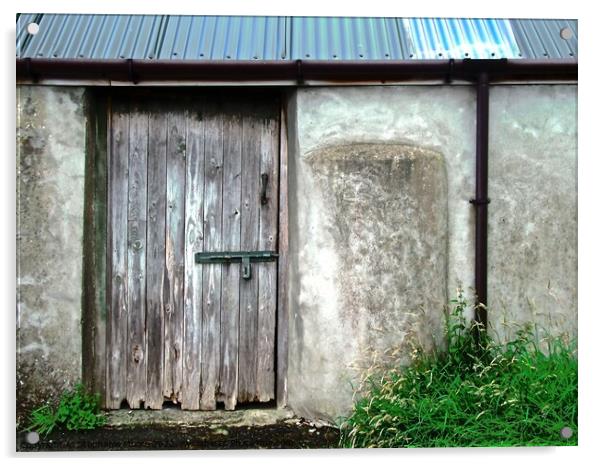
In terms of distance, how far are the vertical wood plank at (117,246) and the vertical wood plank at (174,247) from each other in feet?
0.72

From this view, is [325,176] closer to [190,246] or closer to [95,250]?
[190,246]

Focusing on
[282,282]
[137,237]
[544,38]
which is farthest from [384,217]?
[137,237]

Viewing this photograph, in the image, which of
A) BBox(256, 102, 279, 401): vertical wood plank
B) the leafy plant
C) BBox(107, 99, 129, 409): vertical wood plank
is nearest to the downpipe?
BBox(256, 102, 279, 401): vertical wood plank

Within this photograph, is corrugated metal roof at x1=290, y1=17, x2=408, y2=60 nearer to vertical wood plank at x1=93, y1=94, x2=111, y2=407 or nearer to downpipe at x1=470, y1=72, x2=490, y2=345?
downpipe at x1=470, y1=72, x2=490, y2=345

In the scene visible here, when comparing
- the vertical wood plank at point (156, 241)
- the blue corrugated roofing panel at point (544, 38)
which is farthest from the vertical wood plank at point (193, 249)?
the blue corrugated roofing panel at point (544, 38)

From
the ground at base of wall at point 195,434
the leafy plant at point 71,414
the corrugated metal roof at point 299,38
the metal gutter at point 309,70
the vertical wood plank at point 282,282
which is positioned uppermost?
the corrugated metal roof at point 299,38

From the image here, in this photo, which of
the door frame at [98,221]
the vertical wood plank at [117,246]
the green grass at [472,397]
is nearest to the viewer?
the green grass at [472,397]

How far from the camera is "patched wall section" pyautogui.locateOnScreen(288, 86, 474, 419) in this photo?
277 centimetres

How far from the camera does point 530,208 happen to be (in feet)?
9.05

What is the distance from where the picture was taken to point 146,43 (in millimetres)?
2705

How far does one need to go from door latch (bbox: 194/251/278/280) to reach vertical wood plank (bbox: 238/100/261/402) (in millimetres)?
35

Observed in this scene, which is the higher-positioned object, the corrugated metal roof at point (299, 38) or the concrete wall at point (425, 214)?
the corrugated metal roof at point (299, 38)

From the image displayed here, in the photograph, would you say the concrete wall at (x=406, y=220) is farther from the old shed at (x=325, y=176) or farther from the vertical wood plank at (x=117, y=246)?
the vertical wood plank at (x=117, y=246)

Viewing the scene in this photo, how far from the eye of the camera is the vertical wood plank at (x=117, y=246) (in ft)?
9.71
